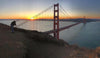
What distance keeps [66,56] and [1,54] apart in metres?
1.46

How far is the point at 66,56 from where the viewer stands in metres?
2.19

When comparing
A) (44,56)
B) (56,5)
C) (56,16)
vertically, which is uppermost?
(56,5)

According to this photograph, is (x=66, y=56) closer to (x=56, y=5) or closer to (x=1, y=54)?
(x=1, y=54)

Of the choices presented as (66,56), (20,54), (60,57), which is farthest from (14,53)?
(66,56)

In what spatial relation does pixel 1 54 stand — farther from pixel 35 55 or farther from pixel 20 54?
pixel 35 55

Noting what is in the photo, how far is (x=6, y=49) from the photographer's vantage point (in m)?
1.88

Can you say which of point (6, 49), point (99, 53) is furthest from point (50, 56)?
point (99, 53)

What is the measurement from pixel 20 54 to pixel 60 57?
95 cm

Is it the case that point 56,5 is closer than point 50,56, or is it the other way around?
point 50,56

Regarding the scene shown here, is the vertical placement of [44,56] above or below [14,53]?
below

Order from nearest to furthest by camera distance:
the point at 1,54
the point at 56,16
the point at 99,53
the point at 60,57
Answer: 1. the point at 1,54
2. the point at 60,57
3. the point at 99,53
4. the point at 56,16

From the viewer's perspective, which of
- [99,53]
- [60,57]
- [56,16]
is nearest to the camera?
[60,57]

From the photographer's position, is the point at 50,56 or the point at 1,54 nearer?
the point at 1,54

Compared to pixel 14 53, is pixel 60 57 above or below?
below
